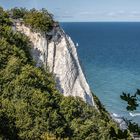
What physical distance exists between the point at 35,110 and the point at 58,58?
13.9 meters

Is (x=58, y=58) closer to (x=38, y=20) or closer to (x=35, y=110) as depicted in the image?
(x=38, y=20)

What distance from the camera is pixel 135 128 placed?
6.24 meters

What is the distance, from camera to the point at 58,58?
45062mm

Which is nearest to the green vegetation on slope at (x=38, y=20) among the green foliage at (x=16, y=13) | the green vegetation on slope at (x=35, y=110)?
the green foliage at (x=16, y=13)

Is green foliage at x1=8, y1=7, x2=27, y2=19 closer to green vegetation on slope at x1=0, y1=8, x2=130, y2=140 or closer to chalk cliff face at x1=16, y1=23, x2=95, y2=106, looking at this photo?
chalk cliff face at x1=16, y1=23, x2=95, y2=106

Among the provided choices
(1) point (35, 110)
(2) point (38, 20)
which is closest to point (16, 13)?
(2) point (38, 20)

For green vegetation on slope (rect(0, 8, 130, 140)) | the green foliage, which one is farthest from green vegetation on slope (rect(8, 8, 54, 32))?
green vegetation on slope (rect(0, 8, 130, 140))

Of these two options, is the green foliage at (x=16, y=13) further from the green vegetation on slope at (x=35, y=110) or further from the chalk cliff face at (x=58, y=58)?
the green vegetation on slope at (x=35, y=110)

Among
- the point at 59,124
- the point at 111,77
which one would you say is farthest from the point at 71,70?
the point at 111,77

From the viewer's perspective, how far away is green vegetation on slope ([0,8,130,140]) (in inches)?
1189

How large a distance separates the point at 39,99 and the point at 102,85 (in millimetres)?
50502

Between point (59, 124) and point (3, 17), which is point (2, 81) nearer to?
point (59, 124)

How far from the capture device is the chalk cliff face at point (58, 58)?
44.5m

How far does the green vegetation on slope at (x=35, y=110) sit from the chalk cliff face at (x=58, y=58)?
5.21m
